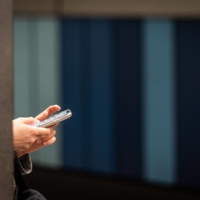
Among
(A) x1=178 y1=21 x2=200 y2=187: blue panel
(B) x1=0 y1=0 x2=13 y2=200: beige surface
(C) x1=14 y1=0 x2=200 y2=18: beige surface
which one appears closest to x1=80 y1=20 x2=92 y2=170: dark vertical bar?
(C) x1=14 y1=0 x2=200 y2=18: beige surface

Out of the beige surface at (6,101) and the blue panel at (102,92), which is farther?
the blue panel at (102,92)

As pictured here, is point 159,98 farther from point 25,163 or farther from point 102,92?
point 25,163

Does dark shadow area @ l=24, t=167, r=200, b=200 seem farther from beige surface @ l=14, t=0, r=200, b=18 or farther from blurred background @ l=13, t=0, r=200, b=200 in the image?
beige surface @ l=14, t=0, r=200, b=18

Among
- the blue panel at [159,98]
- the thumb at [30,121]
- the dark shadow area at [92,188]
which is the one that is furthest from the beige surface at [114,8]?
the thumb at [30,121]

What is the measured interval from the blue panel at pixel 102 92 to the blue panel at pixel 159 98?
372 mm

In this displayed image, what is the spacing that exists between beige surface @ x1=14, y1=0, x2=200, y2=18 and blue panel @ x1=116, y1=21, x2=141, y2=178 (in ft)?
0.43

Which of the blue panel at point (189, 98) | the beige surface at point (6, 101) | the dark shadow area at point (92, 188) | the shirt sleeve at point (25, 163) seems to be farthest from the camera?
the dark shadow area at point (92, 188)

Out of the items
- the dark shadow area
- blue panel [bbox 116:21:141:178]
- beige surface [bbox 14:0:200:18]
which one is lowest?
the dark shadow area

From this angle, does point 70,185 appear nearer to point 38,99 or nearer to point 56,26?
point 38,99

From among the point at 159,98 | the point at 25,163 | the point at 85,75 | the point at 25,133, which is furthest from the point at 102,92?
the point at 25,133

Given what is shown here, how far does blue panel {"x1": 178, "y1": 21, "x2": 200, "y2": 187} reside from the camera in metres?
4.69

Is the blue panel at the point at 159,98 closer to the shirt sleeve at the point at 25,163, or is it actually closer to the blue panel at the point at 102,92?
the blue panel at the point at 102,92

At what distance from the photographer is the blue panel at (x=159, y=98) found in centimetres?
478

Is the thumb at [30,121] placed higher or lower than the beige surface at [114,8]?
lower
